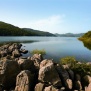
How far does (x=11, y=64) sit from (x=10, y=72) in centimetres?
115

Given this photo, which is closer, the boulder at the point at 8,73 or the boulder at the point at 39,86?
the boulder at the point at 39,86

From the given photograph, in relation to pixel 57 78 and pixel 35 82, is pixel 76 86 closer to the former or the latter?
pixel 57 78

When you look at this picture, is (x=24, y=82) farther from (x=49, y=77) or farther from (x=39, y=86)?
(x=49, y=77)

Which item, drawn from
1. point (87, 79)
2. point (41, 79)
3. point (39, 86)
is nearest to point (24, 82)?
point (39, 86)

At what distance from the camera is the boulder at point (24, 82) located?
26.1m

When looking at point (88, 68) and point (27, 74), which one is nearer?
point (27, 74)

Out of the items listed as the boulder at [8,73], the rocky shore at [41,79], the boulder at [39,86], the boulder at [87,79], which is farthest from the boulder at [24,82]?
the boulder at [87,79]

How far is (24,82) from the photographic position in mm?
26344

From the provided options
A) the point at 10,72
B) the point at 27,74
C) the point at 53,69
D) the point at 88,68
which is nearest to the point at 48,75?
the point at 53,69

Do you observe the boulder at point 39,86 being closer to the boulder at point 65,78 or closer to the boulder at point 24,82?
the boulder at point 24,82

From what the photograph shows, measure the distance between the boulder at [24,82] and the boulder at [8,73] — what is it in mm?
2126

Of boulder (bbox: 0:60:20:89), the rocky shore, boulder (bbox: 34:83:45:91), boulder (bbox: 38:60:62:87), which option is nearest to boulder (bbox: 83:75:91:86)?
the rocky shore

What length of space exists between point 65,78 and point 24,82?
5909 mm

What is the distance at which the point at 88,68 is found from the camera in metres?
34.0
